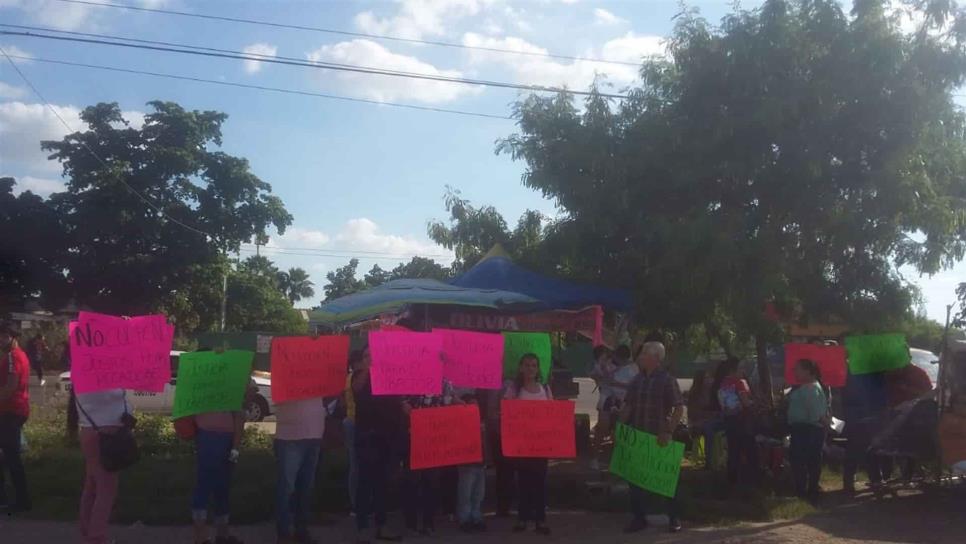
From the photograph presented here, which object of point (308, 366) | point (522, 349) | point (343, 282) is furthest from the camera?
point (343, 282)

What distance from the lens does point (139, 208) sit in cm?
3544

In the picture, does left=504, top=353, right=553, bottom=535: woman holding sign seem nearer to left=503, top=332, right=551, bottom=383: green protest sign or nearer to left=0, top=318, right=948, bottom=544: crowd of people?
left=0, top=318, right=948, bottom=544: crowd of people

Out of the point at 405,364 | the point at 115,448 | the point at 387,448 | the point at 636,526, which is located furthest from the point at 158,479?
the point at 636,526

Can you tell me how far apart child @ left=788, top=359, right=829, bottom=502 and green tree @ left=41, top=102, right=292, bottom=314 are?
29288mm

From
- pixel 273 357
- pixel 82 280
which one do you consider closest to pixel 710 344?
pixel 273 357

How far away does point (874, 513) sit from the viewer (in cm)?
1021

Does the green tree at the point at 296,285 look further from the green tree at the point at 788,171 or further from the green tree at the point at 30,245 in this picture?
the green tree at the point at 788,171

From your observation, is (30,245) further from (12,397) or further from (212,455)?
(212,455)

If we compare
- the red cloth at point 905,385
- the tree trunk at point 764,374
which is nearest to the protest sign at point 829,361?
the red cloth at point 905,385

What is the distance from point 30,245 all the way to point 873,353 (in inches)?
1288

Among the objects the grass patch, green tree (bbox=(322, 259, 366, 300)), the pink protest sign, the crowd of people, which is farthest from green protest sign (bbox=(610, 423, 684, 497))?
green tree (bbox=(322, 259, 366, 300))

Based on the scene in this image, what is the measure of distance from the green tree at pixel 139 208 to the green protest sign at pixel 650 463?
96.7ft

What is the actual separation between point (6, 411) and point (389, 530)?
3.81 meters

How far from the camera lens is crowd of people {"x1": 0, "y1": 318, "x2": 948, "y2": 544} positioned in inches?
307
